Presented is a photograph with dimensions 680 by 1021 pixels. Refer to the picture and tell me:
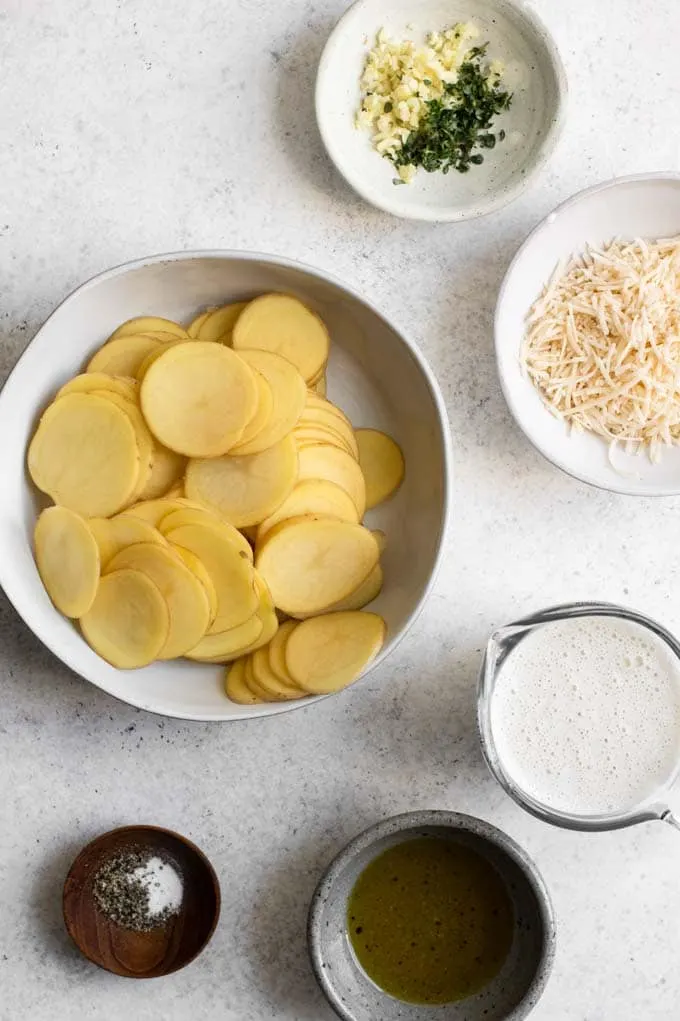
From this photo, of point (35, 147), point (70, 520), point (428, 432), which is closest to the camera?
point (70, 520)

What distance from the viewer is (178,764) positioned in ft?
5.51

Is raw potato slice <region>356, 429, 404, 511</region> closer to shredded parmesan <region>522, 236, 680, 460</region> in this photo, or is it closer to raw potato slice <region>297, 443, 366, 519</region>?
Result: raw potato slice <region>297, 443, 366, 519</region>

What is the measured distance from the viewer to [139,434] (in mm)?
1441

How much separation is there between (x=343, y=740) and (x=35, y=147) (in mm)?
1106

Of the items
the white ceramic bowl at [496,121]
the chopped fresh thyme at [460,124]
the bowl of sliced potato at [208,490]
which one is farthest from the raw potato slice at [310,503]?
the chopped fresh thyme at [460,124]

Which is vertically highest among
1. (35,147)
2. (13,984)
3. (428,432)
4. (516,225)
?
(35,147)

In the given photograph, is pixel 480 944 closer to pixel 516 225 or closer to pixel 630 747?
pixel 630 747

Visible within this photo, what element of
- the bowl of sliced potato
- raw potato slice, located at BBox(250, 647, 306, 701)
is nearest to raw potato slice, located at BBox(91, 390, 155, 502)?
the bowl of sliced potato

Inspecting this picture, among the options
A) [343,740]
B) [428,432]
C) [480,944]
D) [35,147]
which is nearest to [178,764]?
[343,740]

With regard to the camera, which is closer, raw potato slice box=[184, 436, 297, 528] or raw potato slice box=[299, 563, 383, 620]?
raw potato slice box=[184, 436, 297, 528]

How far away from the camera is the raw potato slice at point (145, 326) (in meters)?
1.54

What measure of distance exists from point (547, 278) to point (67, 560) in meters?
0.87

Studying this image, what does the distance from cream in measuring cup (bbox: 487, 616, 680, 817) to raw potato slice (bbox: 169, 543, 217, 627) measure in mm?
437

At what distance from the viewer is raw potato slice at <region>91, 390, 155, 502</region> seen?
144 centimetres
